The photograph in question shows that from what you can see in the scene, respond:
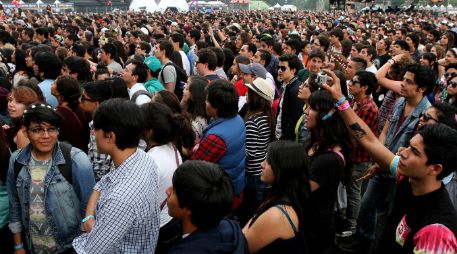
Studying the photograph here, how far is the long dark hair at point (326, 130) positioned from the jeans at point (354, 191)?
120 centimetres

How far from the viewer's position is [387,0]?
4156cm

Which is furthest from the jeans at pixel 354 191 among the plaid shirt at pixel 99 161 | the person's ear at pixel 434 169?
the plaid shirt at pixel 99 161

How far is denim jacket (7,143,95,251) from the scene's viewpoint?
2.71 metres

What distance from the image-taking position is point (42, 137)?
2730mm

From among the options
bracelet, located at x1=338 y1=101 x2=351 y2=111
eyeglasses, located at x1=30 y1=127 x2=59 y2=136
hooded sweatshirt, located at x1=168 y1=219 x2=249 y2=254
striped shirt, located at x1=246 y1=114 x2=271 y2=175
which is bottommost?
striped shirt, located at x1=246 y1=114 x2=271 y2=175

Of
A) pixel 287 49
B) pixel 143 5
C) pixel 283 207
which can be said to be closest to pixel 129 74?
pixel 283 207

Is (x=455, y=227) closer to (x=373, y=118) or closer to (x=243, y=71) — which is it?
(x=373, y=118)

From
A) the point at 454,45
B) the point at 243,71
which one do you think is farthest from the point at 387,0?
the point at 243,71

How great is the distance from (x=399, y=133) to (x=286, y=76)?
2.05m

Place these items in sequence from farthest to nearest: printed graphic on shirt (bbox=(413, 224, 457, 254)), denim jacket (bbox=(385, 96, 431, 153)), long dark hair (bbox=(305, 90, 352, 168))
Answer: denim jacket (bbox=(385, 96, 431, 153)) < long dark hair (bbox=(305, 90, 352, 168)) < printed graphic on shirt (bbox=(413, 224, 457, 254))

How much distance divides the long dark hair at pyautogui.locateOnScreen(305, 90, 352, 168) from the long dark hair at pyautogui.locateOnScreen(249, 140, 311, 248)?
745 millimetres

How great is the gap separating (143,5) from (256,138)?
117ft

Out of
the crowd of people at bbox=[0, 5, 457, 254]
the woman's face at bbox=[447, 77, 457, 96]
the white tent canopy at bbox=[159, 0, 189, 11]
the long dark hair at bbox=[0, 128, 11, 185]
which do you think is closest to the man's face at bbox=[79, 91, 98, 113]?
the crowd of people at bbox=[0, 5, 457, 254]

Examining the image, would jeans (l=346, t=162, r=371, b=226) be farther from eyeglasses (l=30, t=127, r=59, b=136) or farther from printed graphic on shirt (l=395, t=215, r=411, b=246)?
eyeglasses (l=30, t=127, r=59, b=136)
